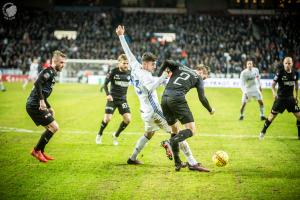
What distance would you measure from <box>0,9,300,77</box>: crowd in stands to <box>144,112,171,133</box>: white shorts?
30778 millimetres

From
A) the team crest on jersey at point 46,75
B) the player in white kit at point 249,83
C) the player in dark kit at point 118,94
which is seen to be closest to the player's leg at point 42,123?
the team crest on jersey at point 46,75

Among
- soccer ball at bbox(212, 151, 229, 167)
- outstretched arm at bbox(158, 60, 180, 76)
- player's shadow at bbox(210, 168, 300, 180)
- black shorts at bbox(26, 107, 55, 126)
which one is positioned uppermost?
outstretched arm at bbox(158, 60, 180, 76)

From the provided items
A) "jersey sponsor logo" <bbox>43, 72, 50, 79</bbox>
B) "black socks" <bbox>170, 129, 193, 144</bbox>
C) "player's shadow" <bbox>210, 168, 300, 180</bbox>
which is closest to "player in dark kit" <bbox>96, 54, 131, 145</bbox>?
"jersey sponsor logo" <bbox>43, 72, 50, 79</bbox>

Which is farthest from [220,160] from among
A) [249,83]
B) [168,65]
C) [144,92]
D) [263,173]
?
[249,83]

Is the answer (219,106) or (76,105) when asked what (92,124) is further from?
(219,106)

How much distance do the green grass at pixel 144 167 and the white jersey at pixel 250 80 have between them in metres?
2.35

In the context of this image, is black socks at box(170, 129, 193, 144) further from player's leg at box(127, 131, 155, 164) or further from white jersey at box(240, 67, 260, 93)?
white jersey at box(240, 67, 260, 93)

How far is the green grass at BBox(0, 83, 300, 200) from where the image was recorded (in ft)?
24.2

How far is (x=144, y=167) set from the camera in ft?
30.6

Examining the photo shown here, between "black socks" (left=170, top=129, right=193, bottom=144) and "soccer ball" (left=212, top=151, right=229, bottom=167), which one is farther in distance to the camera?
"soccer ball" (left=212, top=151, right=229, bottom=167)

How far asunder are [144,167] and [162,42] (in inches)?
1407

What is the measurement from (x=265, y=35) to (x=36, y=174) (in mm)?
42835

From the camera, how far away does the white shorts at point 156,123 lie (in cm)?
926

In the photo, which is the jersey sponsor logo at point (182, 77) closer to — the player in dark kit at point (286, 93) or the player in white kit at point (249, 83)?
the player in dark kit at point (286, 93)
